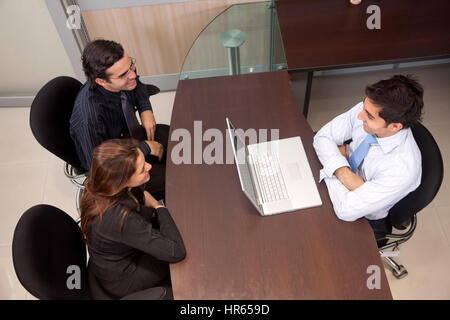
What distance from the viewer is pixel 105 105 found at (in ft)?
6.47

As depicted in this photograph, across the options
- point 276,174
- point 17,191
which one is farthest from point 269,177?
point 17,191

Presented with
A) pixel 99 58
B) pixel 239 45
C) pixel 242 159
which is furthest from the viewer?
pixel 239 45

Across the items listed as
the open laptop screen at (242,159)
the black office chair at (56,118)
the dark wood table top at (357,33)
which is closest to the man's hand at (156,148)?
the black office chair at (56,118)

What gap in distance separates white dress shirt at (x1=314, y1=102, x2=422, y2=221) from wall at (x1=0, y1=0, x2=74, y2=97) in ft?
7.28

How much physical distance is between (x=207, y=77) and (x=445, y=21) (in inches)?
58.1

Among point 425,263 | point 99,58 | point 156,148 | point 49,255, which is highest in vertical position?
point 99,58

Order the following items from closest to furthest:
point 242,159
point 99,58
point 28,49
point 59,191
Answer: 1. point 242,159
2. point 99,58
3. point 59,191
4. point 28,49

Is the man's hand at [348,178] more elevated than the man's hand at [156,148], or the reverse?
the man's hand at [348,178]

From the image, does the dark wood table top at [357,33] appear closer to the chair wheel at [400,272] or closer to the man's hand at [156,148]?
the man's hand at [156,148]

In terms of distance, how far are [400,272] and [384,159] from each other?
0.95 meters

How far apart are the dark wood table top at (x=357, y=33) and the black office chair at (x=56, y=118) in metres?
1.21

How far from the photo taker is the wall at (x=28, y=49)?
2658 mm

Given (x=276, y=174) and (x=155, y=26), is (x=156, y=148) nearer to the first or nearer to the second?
(x=276, y=174)

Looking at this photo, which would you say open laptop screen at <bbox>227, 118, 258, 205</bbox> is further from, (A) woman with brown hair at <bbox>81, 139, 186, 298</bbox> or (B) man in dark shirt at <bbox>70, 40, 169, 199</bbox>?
(B) man in dark shirt at <bbox>70, 40, 169, 199</bbox>
